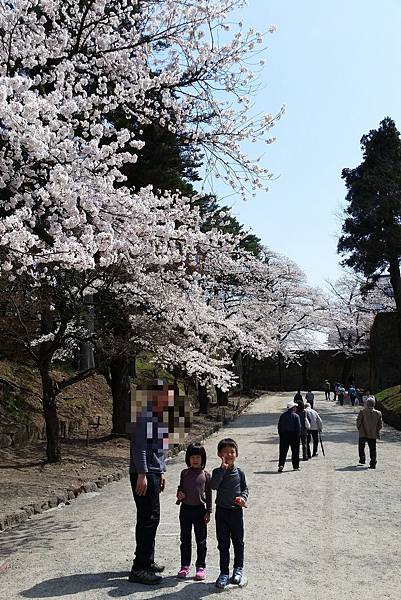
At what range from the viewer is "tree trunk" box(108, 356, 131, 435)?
1703 cm

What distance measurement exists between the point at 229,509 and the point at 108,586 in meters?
1.13

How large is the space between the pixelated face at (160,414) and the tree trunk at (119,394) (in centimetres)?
1168

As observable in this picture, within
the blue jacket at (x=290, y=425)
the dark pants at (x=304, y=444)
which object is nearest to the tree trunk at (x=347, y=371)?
the dark pants at (x=304, y=444)

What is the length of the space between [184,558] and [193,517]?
0.34 meters

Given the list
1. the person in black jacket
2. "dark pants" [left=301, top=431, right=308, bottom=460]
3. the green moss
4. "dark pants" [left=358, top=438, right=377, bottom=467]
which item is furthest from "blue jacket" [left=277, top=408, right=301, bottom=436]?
the green moss

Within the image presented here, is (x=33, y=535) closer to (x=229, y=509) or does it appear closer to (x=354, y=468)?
(x=229, y=509)

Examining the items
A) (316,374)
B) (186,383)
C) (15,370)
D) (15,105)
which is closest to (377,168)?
(186,383)

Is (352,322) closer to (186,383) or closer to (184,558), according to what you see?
(186,383)

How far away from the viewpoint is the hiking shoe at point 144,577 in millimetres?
4906

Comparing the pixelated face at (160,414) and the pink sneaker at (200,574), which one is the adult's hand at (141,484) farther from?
the pink sneaker at (200,574)

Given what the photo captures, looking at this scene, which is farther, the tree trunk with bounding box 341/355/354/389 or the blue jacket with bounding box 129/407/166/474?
→ the tree trunk with bounding box 341/355/354/389

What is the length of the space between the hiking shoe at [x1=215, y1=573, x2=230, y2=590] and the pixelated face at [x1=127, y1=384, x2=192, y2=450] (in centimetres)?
110

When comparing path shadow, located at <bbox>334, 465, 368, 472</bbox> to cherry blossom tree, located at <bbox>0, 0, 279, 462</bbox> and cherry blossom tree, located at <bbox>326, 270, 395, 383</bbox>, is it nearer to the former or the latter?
cherry blossom tree, located at <bbox>0, 0, 279, 462</bbox>

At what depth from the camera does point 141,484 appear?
5.02 m
